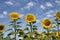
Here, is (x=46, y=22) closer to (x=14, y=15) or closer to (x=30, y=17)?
(x=30, y=17)

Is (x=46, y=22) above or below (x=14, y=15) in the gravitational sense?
below

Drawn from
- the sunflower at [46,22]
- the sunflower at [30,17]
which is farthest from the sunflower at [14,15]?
the sunflower at [46,22]

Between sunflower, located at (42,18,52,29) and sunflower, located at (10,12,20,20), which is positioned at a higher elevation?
sunflower, located at (10,12,20,20)

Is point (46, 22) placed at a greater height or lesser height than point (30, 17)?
lesser

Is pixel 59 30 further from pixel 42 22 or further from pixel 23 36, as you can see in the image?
pixel 23 36

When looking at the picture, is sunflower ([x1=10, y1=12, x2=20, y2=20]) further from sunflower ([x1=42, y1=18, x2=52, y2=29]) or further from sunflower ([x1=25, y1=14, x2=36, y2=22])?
sunflower ([x1=42, y1=18, x2=52, y2=29])

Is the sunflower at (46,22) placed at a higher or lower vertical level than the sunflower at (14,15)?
lower

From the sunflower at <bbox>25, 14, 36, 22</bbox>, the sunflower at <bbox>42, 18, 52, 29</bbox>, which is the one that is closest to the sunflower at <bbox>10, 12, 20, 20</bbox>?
the sunflower at <bbox>25, 14, 36, 22</bbox>

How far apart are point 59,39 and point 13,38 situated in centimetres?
142

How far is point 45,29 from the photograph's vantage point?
219 inches

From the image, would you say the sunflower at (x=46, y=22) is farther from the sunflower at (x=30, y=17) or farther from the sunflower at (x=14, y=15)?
the sunflower at (x=14, y=15)

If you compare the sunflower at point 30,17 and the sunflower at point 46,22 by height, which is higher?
the sunflower at point 30,17

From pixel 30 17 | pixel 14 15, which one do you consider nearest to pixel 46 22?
pixel 30 17

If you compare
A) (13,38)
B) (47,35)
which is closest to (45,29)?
(47,35)
